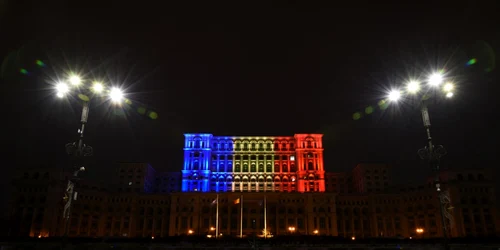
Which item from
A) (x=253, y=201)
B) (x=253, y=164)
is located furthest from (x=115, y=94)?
(x=253, y=164)

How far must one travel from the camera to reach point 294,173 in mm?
119750

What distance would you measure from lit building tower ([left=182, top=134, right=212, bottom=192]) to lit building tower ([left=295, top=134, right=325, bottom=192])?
31127 millimetres

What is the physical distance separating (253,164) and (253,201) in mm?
20565

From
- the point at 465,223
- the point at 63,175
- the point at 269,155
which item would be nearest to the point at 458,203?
the point at 465,223

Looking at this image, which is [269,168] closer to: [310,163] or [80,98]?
[310,163]

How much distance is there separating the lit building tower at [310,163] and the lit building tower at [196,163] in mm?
31127

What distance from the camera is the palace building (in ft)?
310

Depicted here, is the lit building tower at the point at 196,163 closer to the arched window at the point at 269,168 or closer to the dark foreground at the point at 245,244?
the arched window at the point at 269,168

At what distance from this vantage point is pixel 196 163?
118312mm

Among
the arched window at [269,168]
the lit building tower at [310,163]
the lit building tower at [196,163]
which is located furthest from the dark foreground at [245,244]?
the arched window at [269,168]

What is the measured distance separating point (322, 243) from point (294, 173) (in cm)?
6294

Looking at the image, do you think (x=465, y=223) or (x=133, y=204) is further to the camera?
(x=133, y=204)

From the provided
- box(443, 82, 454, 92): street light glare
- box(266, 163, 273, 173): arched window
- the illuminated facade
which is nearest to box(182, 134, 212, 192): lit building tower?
the illuminated facade

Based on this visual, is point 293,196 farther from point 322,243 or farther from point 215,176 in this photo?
point 322,243
